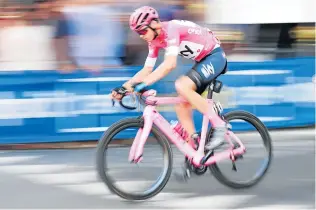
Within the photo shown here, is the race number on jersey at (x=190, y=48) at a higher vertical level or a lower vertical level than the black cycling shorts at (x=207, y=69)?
higher

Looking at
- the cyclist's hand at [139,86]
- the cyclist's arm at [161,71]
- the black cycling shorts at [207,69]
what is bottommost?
the cyclist's hand at [139,86]

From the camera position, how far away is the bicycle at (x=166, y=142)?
626 cm

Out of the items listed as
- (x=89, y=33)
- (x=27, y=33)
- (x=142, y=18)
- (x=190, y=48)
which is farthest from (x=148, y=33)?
(x=27, y=33)

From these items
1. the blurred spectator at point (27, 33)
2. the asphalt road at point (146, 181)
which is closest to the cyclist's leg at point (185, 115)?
the asphalt road at point (146, 181)

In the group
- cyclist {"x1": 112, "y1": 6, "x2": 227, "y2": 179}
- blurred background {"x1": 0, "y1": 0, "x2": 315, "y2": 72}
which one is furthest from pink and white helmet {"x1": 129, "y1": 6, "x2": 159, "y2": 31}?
blurred background {"x1": 0, "y1": 0, "x2": 315, "y2": 72}

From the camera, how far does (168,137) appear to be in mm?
6441

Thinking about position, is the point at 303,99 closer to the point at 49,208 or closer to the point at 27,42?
the point at 27,42

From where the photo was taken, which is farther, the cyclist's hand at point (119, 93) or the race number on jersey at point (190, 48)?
the race number on jersey at point (190, 48)

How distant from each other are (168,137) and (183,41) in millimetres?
832

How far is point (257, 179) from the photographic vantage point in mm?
6918

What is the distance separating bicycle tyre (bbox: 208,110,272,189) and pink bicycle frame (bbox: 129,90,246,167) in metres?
0.13

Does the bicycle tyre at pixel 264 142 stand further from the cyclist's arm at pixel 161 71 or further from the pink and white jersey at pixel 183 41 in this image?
the cyclist's arm at pixel 161 71

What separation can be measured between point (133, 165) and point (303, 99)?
14.1ft

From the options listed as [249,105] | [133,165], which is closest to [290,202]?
[133,165]
